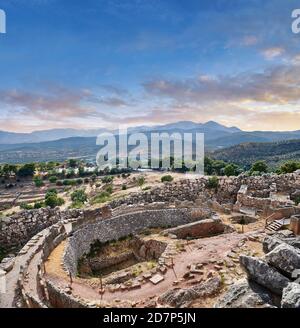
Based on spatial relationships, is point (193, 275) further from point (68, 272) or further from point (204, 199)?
point (204, 199)

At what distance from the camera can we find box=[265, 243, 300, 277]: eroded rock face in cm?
920

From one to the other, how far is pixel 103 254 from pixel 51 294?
6.34 metres

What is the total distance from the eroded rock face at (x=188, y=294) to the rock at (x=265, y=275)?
7.91 feet

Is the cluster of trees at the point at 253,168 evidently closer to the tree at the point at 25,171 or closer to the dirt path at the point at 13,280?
the dirt path at the point at 13,280

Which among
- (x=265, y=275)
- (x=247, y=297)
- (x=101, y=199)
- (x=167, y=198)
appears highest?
(x=265, y=275)

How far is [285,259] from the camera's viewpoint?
371 inches

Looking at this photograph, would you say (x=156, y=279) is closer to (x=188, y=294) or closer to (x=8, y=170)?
(x=188, y=294)

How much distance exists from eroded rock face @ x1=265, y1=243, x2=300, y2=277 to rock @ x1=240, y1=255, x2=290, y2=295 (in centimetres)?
24

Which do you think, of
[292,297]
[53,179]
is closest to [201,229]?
[292,297]

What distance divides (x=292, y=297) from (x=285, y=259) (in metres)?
2.13

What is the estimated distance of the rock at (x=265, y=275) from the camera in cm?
891

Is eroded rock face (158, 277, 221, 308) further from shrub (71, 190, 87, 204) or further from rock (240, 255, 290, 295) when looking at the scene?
shrub (71, 190, 87, 204)

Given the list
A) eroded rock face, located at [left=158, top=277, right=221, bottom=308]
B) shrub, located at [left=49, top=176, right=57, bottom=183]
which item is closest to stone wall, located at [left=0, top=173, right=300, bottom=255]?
eroded rock face, located at [left=158, top=277, right=221, bottom=308]

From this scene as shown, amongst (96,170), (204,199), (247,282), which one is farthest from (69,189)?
(247,282)
